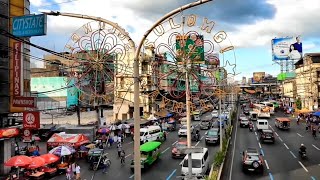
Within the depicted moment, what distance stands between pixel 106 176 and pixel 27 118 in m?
7.48

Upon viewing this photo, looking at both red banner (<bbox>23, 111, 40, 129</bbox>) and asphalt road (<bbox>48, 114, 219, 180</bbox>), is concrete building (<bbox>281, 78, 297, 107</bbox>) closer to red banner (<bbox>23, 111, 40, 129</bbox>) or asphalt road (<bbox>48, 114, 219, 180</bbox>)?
asphalt road (<bbox>48, 114, 219, 180</bbox>)

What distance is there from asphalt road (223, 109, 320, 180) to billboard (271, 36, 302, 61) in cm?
3192

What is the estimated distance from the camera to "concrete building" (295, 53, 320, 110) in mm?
75750

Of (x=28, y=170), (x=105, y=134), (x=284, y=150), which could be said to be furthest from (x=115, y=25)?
(x=105, y=134)

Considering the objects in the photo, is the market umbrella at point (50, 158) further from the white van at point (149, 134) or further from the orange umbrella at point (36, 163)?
the white van at point (149, 134)

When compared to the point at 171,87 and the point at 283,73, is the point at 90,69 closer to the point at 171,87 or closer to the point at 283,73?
the point at 171,87

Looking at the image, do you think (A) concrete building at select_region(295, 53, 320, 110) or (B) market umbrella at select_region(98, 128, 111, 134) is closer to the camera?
(B) market umbrella at select_region(98, 128, 111, 134)

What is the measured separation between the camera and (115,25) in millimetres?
9844

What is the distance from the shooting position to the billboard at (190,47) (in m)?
12.8

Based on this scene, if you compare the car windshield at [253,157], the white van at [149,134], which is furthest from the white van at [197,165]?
the white van at [149,134]

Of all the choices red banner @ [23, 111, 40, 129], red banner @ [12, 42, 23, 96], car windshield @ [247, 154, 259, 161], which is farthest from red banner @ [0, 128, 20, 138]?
car windshield @ [247, 154, 259, 161]

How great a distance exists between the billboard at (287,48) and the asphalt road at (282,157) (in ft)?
105

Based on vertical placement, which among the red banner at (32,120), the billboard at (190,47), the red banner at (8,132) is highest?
the billboard at (190,47)

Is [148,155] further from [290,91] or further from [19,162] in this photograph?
[290,91]
